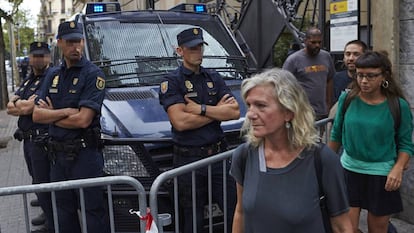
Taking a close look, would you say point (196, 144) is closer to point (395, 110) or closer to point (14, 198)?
point (395, 110)

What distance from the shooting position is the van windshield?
5062 mm

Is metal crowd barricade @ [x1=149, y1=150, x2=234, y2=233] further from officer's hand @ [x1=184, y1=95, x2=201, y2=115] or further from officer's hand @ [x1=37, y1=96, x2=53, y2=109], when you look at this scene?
officer's hand @ [x1=37, y1=96, x2=53, y2=109]

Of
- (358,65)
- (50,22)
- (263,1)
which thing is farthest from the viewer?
(50,22)

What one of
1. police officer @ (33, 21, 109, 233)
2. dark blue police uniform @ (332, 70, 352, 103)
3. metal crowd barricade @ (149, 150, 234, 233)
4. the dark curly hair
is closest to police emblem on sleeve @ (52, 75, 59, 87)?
police officer @ (33, 21, 109, 233)

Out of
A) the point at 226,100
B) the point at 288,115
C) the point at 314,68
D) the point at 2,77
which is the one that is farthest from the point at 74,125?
the point at 2,77

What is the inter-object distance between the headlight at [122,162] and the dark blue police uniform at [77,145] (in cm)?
10

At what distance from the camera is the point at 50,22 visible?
101062 millimetres

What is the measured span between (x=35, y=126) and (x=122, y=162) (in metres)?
1.51

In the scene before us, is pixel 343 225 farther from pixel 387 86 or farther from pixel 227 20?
pixel 227 20

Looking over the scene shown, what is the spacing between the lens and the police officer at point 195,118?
369 cm

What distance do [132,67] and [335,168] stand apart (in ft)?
10.9

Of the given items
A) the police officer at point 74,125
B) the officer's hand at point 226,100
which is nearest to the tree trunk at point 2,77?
the police officer at point 74,125

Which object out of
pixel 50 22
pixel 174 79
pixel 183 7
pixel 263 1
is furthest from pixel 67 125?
pixel 50 22

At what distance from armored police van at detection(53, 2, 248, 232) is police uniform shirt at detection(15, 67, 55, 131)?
61 cm
